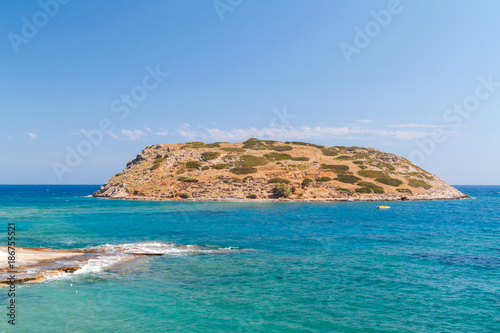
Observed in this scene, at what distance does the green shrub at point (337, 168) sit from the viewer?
386ft

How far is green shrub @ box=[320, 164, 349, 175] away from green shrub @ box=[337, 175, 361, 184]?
12.6ft

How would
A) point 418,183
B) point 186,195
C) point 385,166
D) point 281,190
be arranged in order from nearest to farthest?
point 281,190
point 186,195
point 418,183
point 385,166

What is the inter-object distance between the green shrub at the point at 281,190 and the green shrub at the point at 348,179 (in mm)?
20831

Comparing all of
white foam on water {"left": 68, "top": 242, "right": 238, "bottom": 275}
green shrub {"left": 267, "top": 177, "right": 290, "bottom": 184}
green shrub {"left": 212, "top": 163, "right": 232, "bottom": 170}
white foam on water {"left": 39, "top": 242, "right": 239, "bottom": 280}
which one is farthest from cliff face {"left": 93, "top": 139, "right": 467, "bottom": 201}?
white foam on water {"left": 39, "top": 242, "right": 239, "bottom": 280}

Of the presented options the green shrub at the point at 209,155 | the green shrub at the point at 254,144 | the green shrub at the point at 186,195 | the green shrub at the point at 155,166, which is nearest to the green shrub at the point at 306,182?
the green shrub at the point at 186,195

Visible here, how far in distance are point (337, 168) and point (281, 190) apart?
2924 cm

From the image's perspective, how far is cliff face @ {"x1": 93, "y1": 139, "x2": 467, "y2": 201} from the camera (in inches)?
4158

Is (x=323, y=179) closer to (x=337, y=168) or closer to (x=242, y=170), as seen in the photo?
(x=337, y=168)

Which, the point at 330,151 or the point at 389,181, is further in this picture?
the point at 330,151

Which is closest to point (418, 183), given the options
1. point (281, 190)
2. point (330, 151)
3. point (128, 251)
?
point (330, 151)

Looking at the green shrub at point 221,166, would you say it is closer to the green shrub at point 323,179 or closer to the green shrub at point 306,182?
the green shrub at point 306,182

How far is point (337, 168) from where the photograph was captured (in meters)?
120

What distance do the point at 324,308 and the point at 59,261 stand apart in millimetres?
21251

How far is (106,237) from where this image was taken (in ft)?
133
